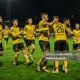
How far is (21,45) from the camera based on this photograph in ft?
50.9

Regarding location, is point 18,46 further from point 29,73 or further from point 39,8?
point 39,8

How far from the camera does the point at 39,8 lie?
5788cm

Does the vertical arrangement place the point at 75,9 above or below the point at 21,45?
above

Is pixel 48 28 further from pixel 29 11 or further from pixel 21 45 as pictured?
pixel 29 11

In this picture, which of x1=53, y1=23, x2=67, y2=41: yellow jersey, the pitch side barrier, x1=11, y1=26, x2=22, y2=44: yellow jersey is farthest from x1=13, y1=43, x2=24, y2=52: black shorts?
the pitch side barrier

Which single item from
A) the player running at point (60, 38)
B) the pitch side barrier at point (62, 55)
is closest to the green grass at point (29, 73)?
the player running at point (60, 38)

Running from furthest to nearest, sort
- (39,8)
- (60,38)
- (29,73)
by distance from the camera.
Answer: (39,8)
(60,38)
(29,73)

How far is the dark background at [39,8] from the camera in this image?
56125 millimetres

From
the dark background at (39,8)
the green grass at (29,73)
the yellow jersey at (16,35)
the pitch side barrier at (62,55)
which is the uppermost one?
the dark background at (39,8)

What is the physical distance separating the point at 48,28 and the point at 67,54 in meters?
1.59

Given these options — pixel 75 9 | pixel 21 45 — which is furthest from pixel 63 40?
pixel 75 9

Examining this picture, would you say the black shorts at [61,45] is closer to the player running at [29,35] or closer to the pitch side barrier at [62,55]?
the pitch side barrier at [62,55]

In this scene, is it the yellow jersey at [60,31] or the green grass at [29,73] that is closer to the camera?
the green grass at [29,73]

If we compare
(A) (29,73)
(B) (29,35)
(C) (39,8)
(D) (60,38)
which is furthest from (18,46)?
(C) (39,8)
